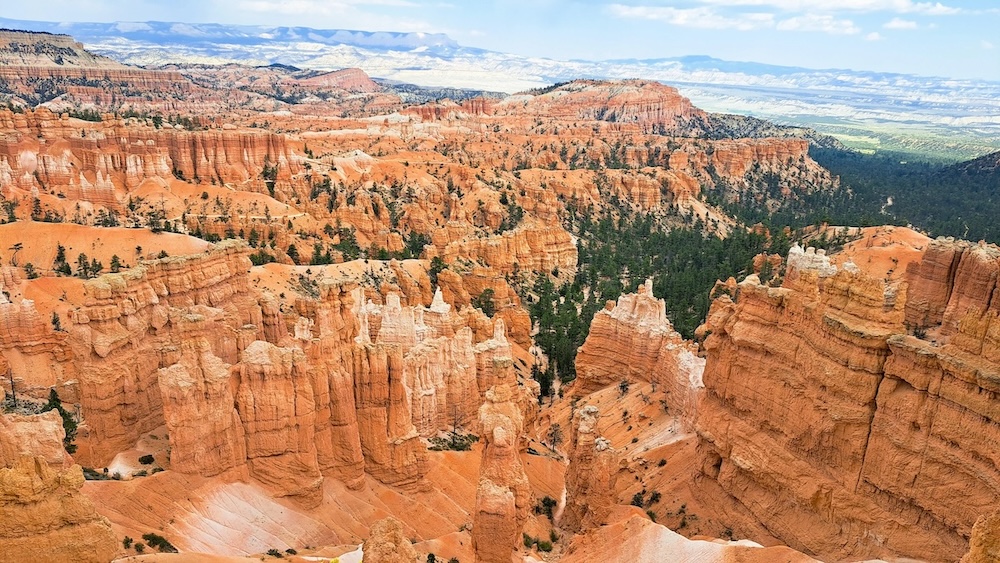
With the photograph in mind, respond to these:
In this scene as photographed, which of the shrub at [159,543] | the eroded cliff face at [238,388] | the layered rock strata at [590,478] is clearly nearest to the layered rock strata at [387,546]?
the shrub at [159,543]

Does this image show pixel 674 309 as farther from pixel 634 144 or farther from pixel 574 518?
pixel 634 144

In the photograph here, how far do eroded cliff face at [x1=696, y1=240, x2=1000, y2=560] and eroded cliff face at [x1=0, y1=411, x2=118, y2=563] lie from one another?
20914mm

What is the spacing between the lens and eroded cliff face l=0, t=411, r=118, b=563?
16328mm

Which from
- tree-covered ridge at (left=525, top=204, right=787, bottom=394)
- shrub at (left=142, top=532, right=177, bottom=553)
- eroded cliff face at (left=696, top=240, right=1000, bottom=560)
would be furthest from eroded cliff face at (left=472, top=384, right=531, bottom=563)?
tree-covered ridge at (left=525, top=204, right=787, bottom=394)

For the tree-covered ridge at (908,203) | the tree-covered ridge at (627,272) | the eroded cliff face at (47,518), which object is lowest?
the tree-covered ridge at (627,272)

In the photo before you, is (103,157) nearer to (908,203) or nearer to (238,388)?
(238,388)

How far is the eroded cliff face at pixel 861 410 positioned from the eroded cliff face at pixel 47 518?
20.9 metres

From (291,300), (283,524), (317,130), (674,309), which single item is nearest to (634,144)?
(317,130)

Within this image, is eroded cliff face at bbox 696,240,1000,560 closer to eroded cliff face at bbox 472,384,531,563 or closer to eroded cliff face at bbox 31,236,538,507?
eroded cliff face at bbox 472,384,531,563

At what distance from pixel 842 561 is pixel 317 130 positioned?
14897cm

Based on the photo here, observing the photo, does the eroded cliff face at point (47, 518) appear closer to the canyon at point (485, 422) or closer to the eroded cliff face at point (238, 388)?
the canyon at point (485, 422)

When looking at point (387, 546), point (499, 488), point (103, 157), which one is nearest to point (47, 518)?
point (387, 546)

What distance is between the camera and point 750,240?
291 feet

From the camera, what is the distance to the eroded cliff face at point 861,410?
63.6 feet
